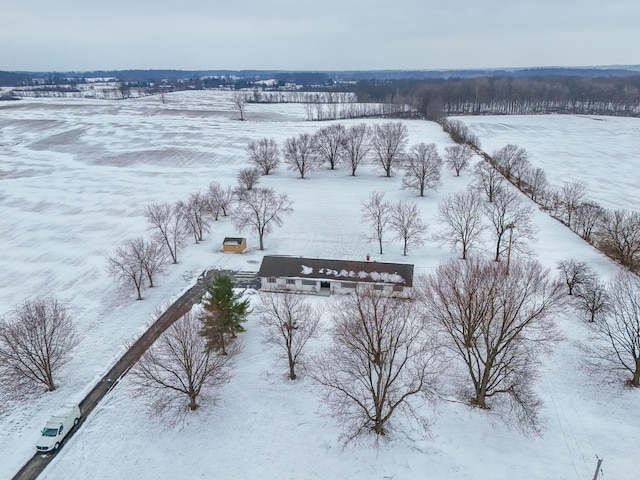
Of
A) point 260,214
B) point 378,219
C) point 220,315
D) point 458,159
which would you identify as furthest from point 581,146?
point 220,315

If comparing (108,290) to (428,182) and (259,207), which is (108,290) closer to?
(259,207)

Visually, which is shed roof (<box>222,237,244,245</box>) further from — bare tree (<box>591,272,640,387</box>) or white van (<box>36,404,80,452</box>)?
bare tree (<box>591,272,640,387</box>)

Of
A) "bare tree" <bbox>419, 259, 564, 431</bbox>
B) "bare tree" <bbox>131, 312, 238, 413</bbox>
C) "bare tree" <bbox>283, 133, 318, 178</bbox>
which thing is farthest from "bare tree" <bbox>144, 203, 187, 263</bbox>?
"bare tree" <bbox>419, 259, 564, 431</bbox>

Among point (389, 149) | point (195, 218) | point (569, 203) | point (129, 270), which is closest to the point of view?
point (129, 270)

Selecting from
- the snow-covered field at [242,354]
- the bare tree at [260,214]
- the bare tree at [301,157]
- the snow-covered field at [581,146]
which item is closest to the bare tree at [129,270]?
the snow-covered field at [242,354]

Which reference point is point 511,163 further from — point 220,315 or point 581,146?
point 220,315

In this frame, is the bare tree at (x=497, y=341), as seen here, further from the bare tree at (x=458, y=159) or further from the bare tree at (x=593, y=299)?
the bare tree at (x=458, y=159)
